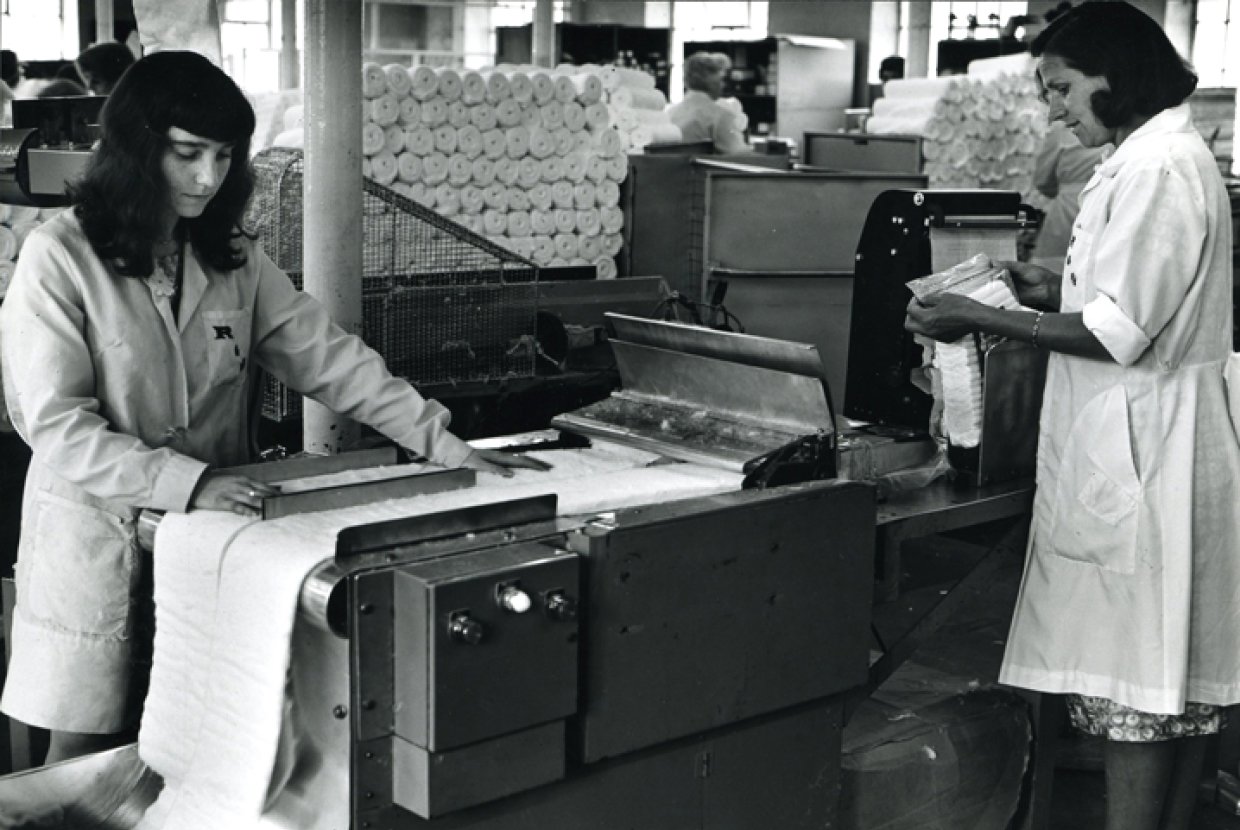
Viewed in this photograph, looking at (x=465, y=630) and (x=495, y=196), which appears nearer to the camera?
(x=465, y=630)

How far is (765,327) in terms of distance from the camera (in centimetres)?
479

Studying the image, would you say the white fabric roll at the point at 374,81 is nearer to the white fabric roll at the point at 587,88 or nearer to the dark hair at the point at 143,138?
the white fabric roll at the point at 587,88

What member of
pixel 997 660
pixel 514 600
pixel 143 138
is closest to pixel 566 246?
pixel 997 660

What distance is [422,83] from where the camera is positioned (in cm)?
396

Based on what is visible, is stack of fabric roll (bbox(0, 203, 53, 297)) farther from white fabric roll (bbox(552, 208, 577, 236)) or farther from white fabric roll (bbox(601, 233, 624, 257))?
white fabric roll (bbox(601, 233, 624, 257))

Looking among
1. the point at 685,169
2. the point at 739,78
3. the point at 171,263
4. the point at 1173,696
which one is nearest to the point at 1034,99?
the point at 685,169

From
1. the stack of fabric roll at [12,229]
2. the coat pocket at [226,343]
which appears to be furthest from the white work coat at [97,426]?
the stack of fabric roll at [12,229]

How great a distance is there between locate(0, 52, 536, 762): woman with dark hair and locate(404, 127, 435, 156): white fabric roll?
7.06 feet

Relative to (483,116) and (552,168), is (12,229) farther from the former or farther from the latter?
(552,168)

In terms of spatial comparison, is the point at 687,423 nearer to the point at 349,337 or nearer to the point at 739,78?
the point at 349,337

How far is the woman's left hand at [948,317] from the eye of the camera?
2.01 metres

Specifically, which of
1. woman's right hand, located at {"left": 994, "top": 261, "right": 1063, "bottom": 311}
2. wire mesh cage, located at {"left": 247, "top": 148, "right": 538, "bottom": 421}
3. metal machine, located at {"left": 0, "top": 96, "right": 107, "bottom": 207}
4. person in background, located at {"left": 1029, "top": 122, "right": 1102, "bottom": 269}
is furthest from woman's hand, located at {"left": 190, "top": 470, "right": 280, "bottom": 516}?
person in background, located at {"left": 1029, "top": 122, "right": 1102, "bottom": 269}

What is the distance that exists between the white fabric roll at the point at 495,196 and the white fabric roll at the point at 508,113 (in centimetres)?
18

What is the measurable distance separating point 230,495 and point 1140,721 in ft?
4.37
